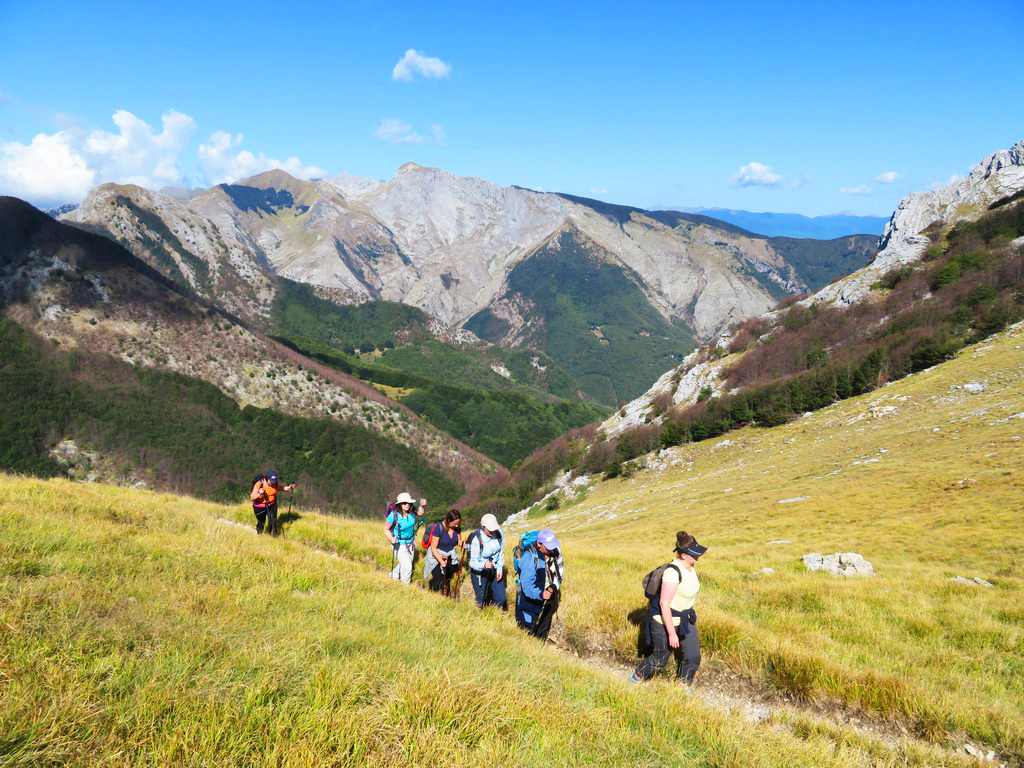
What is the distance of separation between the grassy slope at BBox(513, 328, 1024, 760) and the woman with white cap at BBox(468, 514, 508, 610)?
1630 millimetres

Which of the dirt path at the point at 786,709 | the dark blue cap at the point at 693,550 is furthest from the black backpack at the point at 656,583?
the dirt path at the point at 786,709

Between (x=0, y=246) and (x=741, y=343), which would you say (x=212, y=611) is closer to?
(x=741, y=343)

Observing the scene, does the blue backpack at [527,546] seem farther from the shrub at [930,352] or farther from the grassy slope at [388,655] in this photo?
the shrub at [930,352]

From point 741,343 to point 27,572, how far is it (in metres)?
109

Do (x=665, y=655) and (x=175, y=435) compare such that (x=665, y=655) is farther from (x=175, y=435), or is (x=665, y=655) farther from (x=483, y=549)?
(x=175, y=435)

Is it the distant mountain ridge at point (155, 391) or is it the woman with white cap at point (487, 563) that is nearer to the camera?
the woman with white cap at point (487, 563)

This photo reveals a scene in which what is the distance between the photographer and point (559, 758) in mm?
4012

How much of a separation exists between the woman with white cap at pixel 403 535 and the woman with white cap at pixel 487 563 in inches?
85.2

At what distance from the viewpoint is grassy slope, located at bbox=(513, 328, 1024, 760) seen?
7.57 m

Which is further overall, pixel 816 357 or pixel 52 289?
pixel 52 289

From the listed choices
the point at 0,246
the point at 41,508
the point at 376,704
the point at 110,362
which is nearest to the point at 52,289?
the point at 0,246

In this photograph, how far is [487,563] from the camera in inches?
390

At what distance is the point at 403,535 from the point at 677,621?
674 centimetres

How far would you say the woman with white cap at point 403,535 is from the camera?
11.5m
